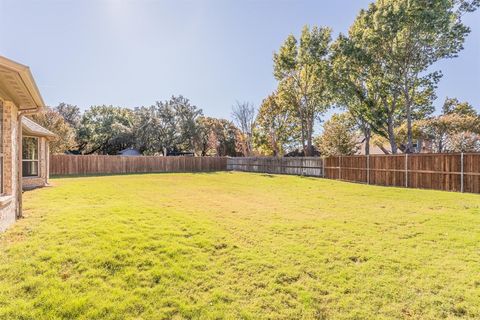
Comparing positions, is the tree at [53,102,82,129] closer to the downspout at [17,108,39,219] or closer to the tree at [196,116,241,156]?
the tree at [196,116,241,156]

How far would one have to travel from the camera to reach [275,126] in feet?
116

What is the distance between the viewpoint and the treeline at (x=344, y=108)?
17.4 meters

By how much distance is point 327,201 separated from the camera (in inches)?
371

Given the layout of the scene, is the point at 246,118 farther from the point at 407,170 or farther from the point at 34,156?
the point at 34,156

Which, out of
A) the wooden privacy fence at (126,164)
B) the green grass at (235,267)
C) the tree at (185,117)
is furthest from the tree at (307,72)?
the green grass at (235,267)

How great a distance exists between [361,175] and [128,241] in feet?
50.5

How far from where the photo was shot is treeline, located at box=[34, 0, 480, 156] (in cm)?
1744

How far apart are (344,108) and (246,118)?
47.7ft

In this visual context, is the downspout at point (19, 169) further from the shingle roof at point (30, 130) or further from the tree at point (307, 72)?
the tree at point (307, 72)

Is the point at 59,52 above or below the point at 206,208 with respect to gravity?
above

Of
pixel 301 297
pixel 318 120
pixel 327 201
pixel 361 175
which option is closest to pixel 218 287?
pixel 301 297

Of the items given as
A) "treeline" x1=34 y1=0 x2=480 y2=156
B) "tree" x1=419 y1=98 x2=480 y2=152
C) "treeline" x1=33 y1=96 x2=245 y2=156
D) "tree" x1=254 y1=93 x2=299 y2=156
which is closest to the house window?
"treeline" x1=34 y1=0 x2=480 y2=156

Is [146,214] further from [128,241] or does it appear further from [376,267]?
[376,267]

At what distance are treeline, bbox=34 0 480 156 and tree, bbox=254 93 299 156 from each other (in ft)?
0.42
